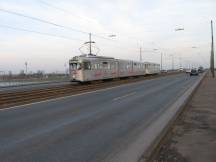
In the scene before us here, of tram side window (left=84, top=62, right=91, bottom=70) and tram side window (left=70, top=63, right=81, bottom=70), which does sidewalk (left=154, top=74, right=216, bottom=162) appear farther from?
tram side window (left=70, top=63, right=81, bottom=70)

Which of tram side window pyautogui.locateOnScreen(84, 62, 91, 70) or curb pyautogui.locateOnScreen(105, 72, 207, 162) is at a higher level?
tram side window pyautogui.locateOnScreen(84, 62, 91, 70)

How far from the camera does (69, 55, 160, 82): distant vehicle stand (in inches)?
1460

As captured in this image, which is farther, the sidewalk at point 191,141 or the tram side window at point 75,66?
the tram side window at point 75,66

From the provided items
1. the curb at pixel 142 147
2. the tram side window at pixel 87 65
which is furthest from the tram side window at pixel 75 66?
the curb at pixel 142 147

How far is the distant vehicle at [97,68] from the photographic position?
37.1m

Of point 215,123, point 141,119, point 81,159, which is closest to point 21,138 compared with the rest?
point 81,159

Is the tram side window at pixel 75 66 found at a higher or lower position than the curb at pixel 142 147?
higher

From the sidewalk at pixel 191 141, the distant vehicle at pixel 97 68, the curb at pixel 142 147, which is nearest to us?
the sidewalk at pixel 191 141

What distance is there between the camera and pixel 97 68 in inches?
1569

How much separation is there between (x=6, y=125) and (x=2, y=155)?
13.5ft

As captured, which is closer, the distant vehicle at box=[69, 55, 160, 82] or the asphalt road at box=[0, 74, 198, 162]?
the asphalt road at box=[0, 74, 198, 162]

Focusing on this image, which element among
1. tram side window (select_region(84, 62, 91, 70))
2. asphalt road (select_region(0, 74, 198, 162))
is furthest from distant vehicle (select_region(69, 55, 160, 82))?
asphalt road (select_region(0, 74, 198, 162))

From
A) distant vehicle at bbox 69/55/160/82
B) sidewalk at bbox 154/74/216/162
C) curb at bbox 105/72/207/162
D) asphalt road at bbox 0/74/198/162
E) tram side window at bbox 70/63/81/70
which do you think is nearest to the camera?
sidewalk at bbox 154/74/216/162

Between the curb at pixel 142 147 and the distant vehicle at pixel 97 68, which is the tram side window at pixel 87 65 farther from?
the curb at pixel 142 147
